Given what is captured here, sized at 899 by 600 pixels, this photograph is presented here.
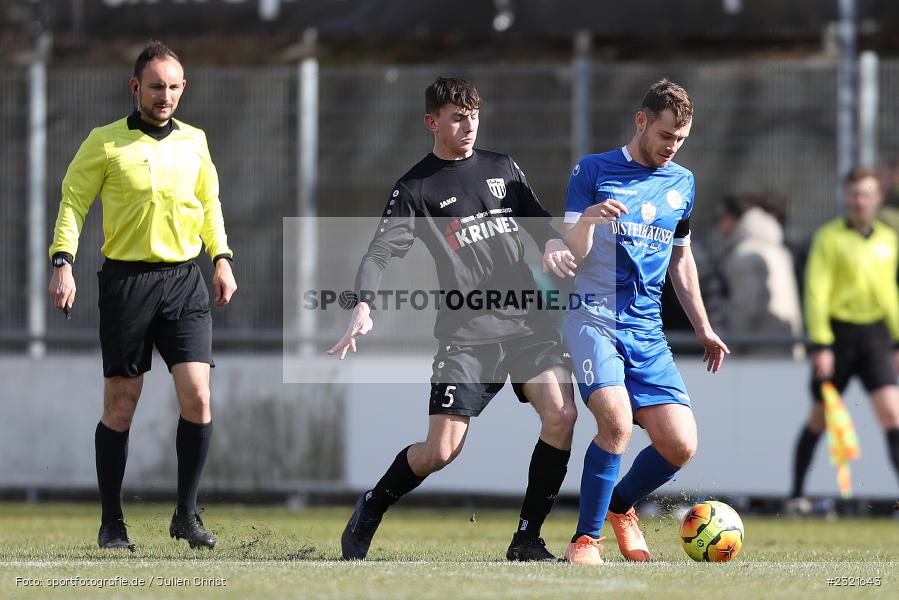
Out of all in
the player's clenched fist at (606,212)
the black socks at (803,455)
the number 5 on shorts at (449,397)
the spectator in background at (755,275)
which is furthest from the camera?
the spectator in background at (755,275)

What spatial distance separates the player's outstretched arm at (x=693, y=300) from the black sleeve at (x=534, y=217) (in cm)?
65

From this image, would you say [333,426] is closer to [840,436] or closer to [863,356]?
[840,436]

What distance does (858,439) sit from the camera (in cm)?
1184

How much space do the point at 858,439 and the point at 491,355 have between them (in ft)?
17.8

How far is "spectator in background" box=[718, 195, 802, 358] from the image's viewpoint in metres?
12.6

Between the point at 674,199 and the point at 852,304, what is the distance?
466cm

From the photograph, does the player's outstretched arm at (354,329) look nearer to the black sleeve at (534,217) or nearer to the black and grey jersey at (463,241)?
the black and grey jersey at (463,241)

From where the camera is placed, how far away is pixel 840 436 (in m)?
11.8

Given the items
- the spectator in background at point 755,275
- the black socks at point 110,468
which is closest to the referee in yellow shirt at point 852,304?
the spectator in background at point 755,275

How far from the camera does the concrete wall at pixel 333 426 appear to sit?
12016 mm

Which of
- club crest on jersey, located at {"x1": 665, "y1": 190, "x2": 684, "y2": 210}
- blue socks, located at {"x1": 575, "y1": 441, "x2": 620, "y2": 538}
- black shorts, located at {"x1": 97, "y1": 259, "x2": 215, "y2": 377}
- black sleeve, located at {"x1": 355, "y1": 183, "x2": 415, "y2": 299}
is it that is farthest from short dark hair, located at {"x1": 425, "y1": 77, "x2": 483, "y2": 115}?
blue socks, located at {"x1": 575, "y1": 441, "x2": 620, "y2": 538}

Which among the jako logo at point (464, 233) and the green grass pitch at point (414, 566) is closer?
the green grass pitch at point (414, 566)

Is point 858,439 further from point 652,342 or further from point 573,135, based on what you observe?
point 652,342

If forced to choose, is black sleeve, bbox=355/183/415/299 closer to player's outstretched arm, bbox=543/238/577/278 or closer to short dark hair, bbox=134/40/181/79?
player's outstretched arm, bbox=543/238/577/278
